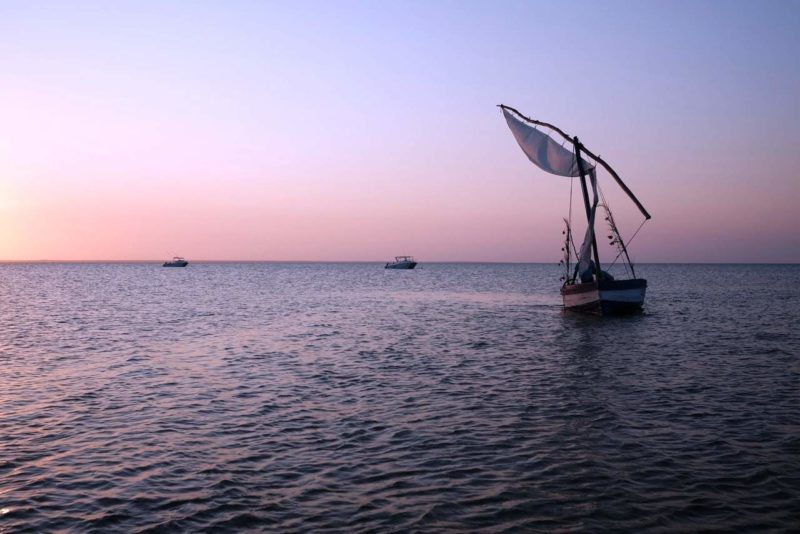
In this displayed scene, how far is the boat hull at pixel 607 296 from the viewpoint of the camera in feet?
128

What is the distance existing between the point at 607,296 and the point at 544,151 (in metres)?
10.5

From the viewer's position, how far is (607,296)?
1543 inches

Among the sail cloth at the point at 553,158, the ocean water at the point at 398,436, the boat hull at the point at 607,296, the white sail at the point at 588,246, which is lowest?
the ocean water at the point at 398,436

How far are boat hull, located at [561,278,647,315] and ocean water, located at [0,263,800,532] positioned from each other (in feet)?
35.9

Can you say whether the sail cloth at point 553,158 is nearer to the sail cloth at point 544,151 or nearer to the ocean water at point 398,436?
the sail cloth at point 544,151

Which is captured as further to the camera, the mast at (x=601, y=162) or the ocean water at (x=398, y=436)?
the mast at (x=601, y=162)

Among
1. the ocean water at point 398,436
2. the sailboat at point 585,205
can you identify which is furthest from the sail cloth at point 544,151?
the ocean water at point 398,436

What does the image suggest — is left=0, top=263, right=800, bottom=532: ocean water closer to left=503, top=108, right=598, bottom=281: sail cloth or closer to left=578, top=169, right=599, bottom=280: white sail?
left=578, top=169, right=599, bottom=280: white sail

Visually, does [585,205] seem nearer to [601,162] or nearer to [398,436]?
[601,162]

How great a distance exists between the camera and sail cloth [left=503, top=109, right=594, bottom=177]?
39.5m

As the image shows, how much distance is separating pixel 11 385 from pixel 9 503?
10.8 metres

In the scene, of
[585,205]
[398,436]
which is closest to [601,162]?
[585,205]

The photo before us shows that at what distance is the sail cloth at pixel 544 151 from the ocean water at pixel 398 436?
15.3m

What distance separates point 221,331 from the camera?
110 ft
